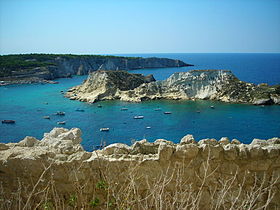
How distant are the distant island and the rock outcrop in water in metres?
32.7

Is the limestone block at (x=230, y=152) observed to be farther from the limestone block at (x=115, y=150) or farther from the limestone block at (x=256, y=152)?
the limestone block at (x=115, y=150)

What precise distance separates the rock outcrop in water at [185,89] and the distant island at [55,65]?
32652 millimetres

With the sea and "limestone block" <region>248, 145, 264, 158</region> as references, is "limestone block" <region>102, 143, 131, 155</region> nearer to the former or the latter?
"limestone block" <region>248, 145, 264, 158</region>

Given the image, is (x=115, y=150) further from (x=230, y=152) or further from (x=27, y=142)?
(x=230, y=152)

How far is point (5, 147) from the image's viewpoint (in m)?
7.07

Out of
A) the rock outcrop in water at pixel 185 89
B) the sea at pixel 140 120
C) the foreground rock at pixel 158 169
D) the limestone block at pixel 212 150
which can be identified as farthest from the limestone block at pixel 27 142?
the rock outcrop in water at pixel 185 89

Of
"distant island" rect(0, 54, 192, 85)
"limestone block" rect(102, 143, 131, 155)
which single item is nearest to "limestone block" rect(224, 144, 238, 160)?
"limestone block" rect(102, 143, 131, 155)

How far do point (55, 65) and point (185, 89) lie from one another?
6855 cm

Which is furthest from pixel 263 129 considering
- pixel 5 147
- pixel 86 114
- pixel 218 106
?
pixel 5 147

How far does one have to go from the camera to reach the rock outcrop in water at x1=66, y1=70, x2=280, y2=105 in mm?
61878

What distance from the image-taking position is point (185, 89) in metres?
67.4

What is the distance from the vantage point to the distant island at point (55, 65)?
311 ft

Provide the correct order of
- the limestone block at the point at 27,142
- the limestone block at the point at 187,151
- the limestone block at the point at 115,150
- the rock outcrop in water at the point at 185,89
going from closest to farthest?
the limestone block at the point at 187,151 → the limestone block at the point at 115,150 → the limestone block at the point at 27,142 → the rock outcrop in water at the point at 185,89

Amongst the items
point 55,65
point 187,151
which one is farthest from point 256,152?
point 55,65
